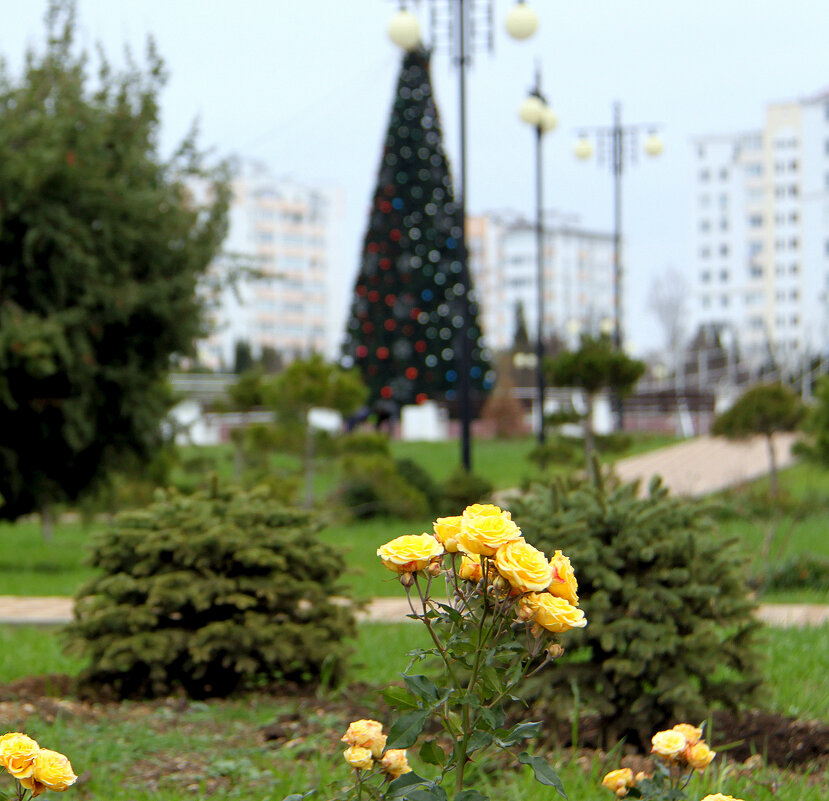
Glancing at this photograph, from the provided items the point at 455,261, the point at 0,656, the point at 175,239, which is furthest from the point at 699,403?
the point at 0,656

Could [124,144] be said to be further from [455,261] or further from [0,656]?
[455,261]

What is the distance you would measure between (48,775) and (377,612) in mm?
6074

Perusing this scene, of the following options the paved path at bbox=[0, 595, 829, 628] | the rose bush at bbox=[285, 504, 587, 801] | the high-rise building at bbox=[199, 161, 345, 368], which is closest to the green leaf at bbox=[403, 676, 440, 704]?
the rose bush at bbox=[285, 504, 587, 801]

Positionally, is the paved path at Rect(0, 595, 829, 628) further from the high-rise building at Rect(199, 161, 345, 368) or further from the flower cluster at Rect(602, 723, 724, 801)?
the high-rise building at Rect(199, 161, 345, 368)

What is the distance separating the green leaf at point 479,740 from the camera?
2.12 meters

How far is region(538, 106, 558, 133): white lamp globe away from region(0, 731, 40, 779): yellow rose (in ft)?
54.0

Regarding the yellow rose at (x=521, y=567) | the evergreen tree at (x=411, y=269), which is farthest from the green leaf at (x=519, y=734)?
the evergreen tree at (x=411, y=269)

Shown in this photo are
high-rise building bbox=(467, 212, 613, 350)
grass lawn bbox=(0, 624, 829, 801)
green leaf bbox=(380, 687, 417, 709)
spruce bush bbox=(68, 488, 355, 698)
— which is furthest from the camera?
high-rise building bbox=(467, 212, 613, 350)

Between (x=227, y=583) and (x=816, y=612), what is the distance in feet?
15.0

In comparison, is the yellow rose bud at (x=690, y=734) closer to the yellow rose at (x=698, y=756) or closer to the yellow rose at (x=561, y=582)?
the yellow rose at (x=698, y=756)

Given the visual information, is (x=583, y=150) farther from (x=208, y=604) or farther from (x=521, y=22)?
(x=208, y=604)

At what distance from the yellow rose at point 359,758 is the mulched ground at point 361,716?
1.74m

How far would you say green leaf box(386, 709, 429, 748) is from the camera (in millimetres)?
2115

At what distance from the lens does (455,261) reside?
3039 cm
